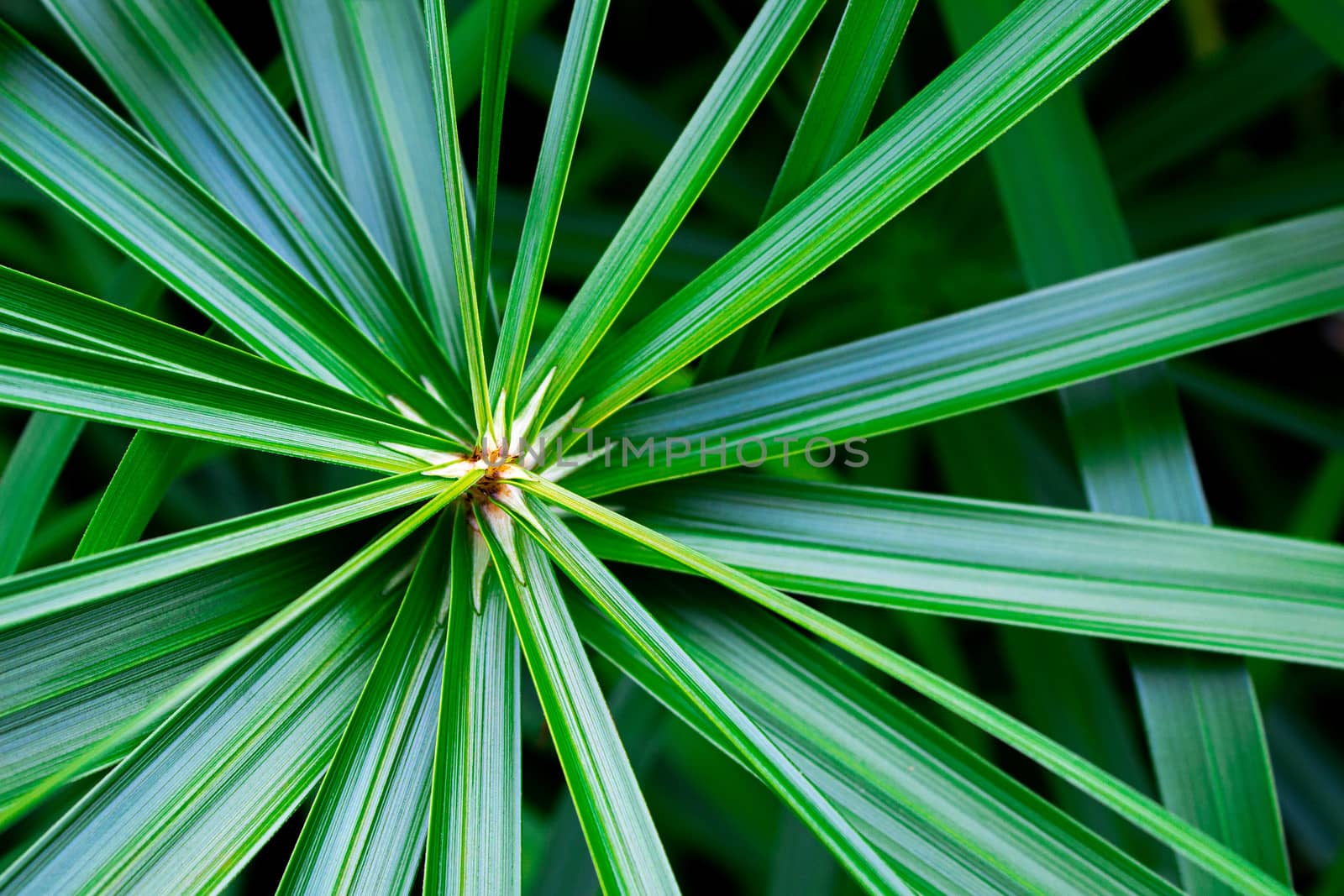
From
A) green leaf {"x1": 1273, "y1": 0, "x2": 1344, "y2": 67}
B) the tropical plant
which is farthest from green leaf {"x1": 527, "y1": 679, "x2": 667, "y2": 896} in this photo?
green leaf {"x1": 1273, "y1": 0, "x2": 1344, "y2": 67}

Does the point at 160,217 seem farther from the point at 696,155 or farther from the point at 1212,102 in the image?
the point at 1212,102

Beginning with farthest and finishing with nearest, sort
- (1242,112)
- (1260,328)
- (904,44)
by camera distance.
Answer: (904,44) < (1242,112) < (1260,328)

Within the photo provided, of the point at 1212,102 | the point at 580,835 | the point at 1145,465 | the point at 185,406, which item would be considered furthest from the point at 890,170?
Result: the point at 1212,102

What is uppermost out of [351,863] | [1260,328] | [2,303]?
[1260,328]

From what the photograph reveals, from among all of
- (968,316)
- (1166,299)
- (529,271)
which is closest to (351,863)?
(529,271)

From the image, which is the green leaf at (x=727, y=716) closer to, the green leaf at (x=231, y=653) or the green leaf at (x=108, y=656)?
the green leaf at (x=231, y=653)

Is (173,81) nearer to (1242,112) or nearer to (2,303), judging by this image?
(2,303)
